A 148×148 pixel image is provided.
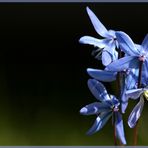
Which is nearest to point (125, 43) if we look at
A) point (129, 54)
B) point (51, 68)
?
point (129, 54)

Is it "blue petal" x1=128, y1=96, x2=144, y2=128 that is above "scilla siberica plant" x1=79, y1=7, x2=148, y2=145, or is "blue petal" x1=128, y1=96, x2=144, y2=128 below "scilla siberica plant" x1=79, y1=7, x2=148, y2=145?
below

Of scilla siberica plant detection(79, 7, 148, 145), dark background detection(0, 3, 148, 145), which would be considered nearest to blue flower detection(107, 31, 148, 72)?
scilla siberica plant detection(79, 7, 148, 145)

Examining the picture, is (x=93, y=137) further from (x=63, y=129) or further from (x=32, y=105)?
(x=32, y=105)

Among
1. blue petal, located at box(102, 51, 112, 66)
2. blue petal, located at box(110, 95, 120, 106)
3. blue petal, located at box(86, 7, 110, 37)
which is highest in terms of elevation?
blue petal, located at box(86, 7, 110, 37)

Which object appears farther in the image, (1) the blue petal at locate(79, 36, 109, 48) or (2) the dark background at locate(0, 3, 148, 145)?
(2) the dark background at locate(0, 3, 148, 145)

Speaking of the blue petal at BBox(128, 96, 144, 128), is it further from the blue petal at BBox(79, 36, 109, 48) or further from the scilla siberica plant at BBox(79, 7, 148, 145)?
the blue petal at BBox(79, 36, 109, 48)
